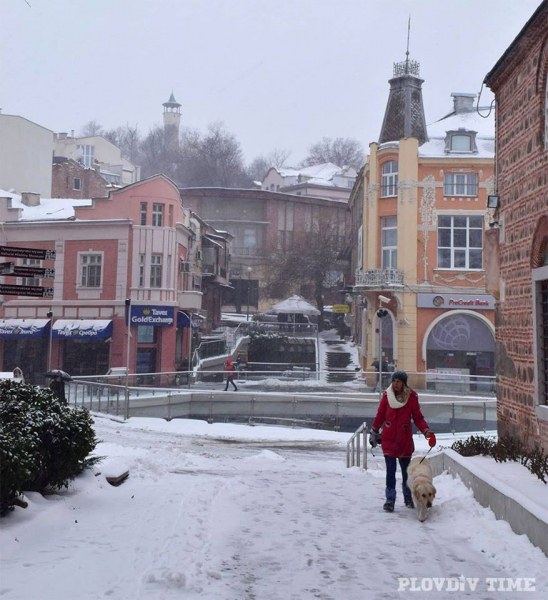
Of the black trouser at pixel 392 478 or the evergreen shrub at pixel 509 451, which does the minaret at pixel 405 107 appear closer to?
the evergreen shrub at pixel 509 451

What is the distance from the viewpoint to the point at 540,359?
32.2 feet

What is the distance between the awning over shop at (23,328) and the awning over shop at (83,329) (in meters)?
0.58

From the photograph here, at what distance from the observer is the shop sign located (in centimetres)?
3553

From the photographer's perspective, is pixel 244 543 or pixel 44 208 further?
pixel 44 208

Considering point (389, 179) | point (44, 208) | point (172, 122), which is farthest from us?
point (172, 122)

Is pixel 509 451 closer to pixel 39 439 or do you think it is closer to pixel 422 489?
pixel 422 489

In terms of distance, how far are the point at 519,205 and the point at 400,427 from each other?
436 centimetres

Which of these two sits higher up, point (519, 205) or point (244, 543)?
point (519, 205)

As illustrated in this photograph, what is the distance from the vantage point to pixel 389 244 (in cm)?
3622

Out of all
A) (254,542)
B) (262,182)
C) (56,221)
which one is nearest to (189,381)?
(56,221)

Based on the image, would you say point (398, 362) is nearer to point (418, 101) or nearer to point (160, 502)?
point (418, 101)

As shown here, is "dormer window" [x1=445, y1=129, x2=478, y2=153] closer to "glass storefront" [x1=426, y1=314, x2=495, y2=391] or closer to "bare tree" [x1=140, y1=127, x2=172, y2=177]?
"glass storefront" [x1=426, y1=314, x2=495, y2=391]

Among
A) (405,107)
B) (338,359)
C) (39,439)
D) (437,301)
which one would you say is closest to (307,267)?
(338,359)

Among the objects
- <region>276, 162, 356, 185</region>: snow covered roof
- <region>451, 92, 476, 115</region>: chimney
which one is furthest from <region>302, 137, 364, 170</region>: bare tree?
<region>451, 92, 476, 115</region>: chimney
